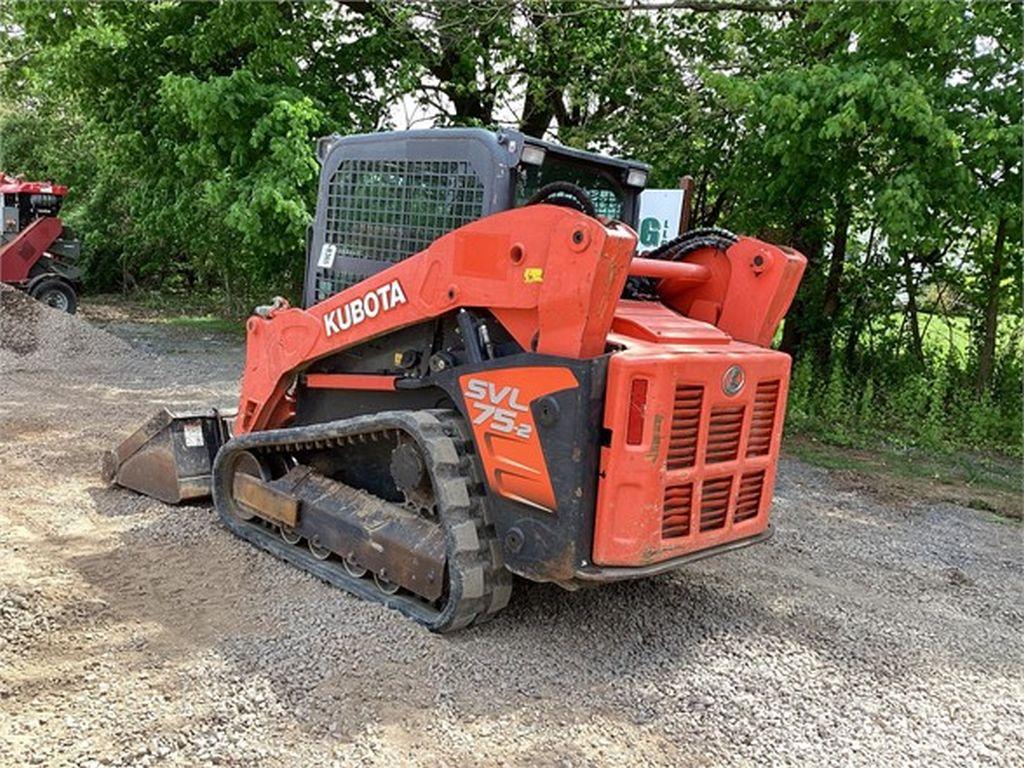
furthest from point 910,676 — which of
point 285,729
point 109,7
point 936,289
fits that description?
point 109,7

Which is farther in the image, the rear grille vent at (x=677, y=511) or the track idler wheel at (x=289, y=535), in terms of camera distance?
the track idler wheel at (x=289, y=535)

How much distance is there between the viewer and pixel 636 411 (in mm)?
3338

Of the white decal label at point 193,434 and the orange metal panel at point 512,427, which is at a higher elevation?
the orange metal panel at point 512,427

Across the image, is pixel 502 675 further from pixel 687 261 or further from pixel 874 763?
pixel 687 261

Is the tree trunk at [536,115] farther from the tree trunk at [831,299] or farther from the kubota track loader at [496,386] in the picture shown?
the kubota track loader at [496,386]

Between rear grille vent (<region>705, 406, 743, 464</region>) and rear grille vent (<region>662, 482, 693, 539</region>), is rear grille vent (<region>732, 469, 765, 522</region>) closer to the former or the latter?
rear grille vent (<region>705, 406, 743, 464</region>)

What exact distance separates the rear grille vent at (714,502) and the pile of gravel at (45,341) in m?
8.90

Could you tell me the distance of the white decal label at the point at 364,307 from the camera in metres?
4.04

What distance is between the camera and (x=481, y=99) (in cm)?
1254

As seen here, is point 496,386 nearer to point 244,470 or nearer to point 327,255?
point 327,255

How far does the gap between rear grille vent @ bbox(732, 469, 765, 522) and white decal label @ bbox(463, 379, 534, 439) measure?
1.03 m

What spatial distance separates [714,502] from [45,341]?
10.3 m

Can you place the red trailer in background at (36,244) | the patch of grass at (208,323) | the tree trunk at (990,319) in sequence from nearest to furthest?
the tree trunk at (990,319) < the red trailer in background at (36,244) < the patch of grass at (208,323)

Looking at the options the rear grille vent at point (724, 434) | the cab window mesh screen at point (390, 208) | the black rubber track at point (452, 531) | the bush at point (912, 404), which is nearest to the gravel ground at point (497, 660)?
the black rubber track at point (452, 531)
